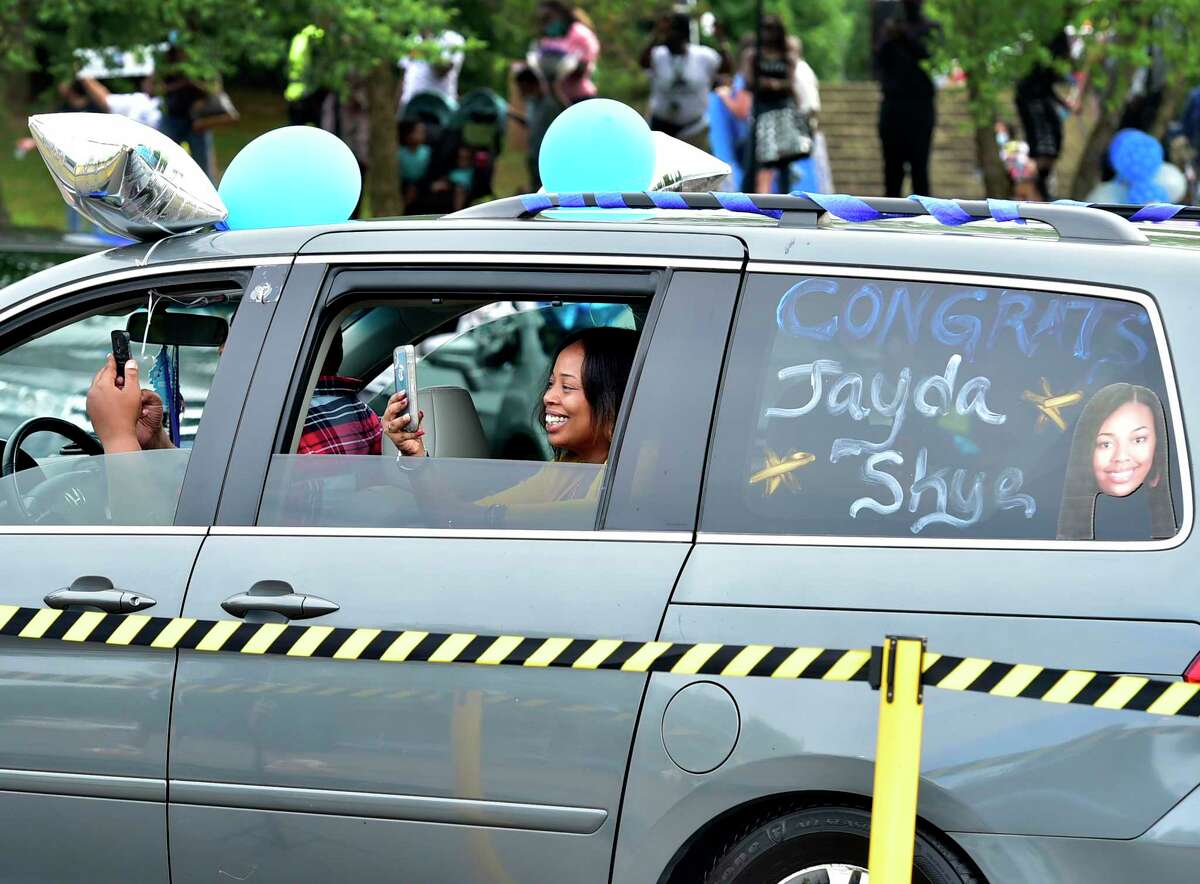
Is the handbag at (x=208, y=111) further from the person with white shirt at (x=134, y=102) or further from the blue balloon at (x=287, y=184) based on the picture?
the blue balloon at (x=287, y=184)

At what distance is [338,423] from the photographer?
3914 millimetres

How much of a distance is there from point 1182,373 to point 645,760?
3.96ft

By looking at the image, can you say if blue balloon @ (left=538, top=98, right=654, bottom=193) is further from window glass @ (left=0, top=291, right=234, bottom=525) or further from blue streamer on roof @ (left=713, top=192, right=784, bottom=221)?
window glass @ (left=0, top=291, right=234, bottom=525)

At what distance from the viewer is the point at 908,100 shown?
13.9 metres

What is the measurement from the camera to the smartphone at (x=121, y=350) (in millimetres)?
3945

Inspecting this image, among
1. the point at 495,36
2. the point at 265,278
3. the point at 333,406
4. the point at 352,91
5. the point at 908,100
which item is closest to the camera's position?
the point at 265,278

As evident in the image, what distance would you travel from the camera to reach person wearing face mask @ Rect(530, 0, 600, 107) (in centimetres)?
1454

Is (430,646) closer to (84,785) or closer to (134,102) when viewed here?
(84,785)

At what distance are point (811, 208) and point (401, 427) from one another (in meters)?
1.11

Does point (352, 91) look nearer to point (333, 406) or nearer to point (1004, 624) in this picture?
point (333, 406)

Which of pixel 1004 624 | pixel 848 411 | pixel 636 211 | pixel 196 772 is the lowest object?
pixel 196 772

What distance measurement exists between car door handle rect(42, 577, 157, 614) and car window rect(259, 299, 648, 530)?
1.03 feet

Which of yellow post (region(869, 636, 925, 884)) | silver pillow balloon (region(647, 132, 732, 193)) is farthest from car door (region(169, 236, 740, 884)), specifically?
silver pillow balloon (region(647, 132, 732, 193))

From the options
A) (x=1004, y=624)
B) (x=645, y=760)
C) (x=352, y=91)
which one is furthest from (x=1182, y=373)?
(x=352, y=91)
